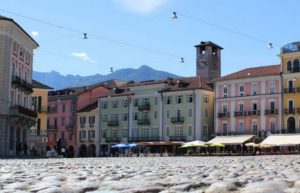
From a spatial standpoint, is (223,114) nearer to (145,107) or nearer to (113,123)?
(145,107)

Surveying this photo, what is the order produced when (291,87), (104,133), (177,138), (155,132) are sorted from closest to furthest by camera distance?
1. (291,87)
2. (177,138)
3. (155,132)
4. (104,133)

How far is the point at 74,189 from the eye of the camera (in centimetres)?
514

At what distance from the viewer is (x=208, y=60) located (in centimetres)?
9931

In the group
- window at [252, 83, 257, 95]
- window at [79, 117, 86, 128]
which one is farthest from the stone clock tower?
window at [252, 83, 257, 95]

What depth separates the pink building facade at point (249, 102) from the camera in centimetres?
7419

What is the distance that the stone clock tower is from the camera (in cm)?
9962

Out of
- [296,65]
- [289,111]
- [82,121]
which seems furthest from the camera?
[82,121]

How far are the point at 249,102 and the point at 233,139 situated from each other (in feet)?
20.0

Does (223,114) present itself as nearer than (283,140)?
No

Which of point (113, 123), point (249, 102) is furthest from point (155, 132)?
point (249, 102)

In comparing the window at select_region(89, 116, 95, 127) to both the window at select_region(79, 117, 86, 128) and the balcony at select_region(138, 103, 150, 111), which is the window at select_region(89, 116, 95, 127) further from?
the balcony at select_region(138, 103, 150, 111)

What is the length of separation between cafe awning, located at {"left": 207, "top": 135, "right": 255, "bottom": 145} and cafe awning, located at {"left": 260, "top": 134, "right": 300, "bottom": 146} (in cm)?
564

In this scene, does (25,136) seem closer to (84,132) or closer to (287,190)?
(84,132)

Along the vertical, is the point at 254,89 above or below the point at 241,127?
above
